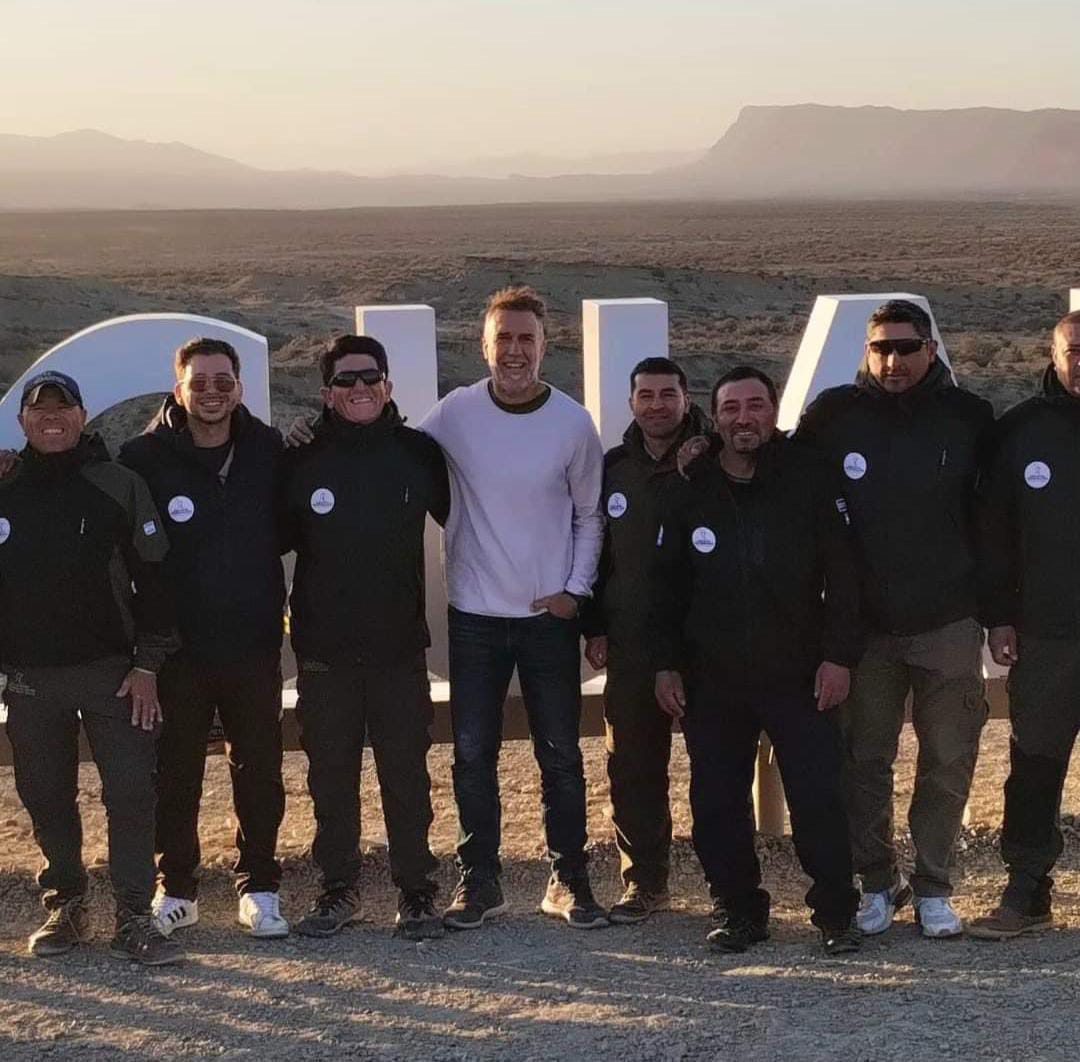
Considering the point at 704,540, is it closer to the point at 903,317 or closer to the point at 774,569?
the point at 774,569

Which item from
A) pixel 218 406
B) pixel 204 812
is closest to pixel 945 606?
pixel 218 406

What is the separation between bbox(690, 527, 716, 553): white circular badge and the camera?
15.4ft

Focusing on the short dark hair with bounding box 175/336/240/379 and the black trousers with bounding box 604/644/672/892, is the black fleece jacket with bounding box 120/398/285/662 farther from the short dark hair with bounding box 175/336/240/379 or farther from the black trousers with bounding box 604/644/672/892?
the black trousers with bounding box 604/644/672/892

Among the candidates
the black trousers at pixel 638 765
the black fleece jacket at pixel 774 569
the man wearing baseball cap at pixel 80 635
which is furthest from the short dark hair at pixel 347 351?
the black trousers at pixel 638 765

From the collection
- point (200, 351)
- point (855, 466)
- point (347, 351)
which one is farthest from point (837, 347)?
point (200, 351)

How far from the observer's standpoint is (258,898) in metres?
5.08

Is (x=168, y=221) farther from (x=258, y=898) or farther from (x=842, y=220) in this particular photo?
(x=258, y=898)

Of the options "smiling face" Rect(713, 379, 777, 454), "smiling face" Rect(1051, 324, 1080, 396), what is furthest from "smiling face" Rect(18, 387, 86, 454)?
"smiling face" Rect(1051, 324, 1080, 396)

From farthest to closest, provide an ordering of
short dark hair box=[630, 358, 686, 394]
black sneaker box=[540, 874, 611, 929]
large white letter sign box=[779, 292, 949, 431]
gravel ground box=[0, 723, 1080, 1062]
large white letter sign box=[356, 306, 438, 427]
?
large white letter sign box=[779, 292, 949, 431] → large white letter sign box=[356, 306, 438, 427] → black sneaker box=[540, 874, 611, 929] → short dark hair box=[630, 358, 686, 394] → gravel ground box=[0, 723, 1080, 1062]

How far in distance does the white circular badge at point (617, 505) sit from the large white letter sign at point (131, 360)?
1.83m

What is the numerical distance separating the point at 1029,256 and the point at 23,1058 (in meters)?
63.7

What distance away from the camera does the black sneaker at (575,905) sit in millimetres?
5133

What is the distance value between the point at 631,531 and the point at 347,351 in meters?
1.03

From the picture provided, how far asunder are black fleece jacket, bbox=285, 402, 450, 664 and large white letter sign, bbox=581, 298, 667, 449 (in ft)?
5.05
